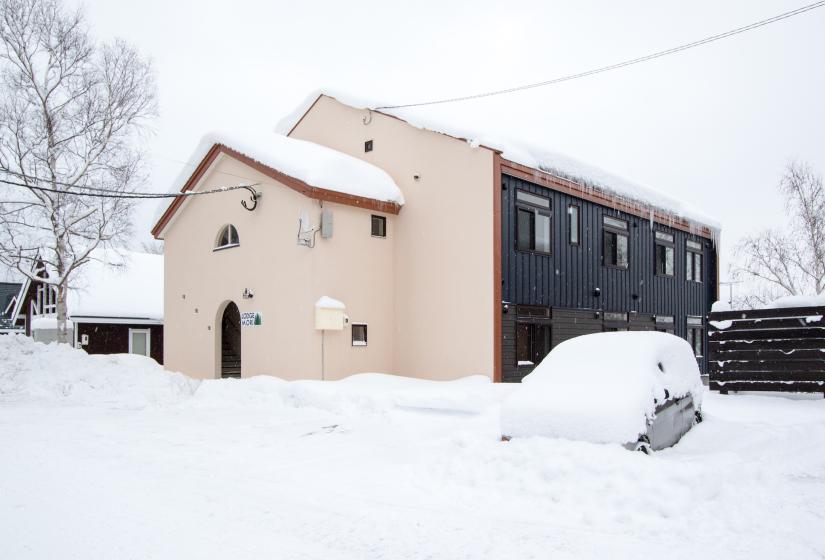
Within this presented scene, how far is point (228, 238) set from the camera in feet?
61.0

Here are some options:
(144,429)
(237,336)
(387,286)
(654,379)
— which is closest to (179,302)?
(237,336)

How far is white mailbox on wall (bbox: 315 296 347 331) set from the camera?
599 inches

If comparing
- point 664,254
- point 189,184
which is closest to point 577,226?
point 664,254

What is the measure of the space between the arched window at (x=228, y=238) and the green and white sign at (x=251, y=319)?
2.06 metres

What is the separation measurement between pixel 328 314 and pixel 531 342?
549 centimetres

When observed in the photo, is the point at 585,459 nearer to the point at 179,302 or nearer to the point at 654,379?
the point at 654,379

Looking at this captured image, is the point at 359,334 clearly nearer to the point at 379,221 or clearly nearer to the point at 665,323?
the point at 379,221

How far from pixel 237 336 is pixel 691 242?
16821mm

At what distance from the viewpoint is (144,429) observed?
421 inches

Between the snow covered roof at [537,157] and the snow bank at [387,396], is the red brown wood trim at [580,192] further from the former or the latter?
the snow bank at [387,396]

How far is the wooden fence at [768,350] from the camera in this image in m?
12.4

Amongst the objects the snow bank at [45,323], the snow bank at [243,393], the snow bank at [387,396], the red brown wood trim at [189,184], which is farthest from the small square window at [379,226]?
the snow bank at [45,323]

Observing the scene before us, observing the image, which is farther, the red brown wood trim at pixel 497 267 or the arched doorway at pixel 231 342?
the arched doorway at pixel 231 342

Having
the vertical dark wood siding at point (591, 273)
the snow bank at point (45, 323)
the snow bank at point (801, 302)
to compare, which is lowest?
the snow bank at point (45, 323)
